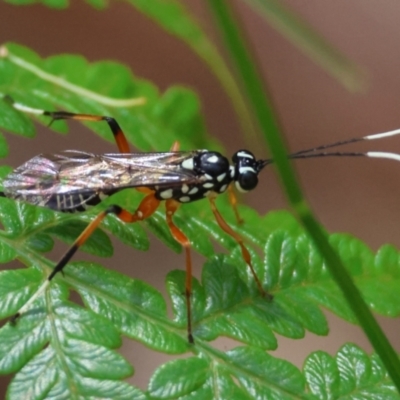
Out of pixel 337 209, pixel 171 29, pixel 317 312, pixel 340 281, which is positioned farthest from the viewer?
pixel 337 209

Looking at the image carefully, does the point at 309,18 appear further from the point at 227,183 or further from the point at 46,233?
the point at 46,233

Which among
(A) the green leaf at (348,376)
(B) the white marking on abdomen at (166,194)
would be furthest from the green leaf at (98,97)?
(A) the green leaf at (348,376)

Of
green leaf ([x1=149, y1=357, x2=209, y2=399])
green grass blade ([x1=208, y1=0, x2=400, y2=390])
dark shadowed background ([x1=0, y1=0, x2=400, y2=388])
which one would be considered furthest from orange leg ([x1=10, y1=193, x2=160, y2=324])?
dark shadowed background ([x1=0, y1=0, x2=400, y2=388])

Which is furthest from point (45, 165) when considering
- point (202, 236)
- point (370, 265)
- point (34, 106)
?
point (370, 265)

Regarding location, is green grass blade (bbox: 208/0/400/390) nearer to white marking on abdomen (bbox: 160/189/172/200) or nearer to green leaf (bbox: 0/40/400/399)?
green leaf (bbox: 0/40/400/399)

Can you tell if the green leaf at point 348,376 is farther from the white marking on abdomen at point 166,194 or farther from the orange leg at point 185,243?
the white marking on abdomen at point 166,194
